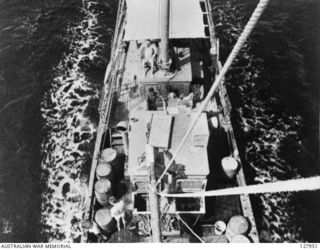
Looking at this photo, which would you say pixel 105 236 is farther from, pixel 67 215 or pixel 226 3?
pixel 226 3

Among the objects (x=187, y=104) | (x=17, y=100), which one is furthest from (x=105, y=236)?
(x=17, y=100)

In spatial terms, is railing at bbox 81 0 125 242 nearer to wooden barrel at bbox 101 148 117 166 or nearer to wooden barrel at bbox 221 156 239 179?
wooden barrel at bbox 101 148 117 166

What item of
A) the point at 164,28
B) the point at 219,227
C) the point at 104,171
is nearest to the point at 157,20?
the point at 164,28

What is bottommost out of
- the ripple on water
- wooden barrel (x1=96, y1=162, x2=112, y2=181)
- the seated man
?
the ripple on water

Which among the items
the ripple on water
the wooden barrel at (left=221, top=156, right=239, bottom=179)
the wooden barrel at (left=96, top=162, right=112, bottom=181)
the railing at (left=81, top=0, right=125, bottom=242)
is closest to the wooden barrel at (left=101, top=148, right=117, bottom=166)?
the wooden barrel at (left=96, top=162, right=112, bottom=181)

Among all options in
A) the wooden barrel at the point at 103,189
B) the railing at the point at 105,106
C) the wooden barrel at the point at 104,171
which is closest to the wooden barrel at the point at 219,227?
the wooden barrel at the point at 103,189

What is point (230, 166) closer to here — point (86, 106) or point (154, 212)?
point (154, 212)
